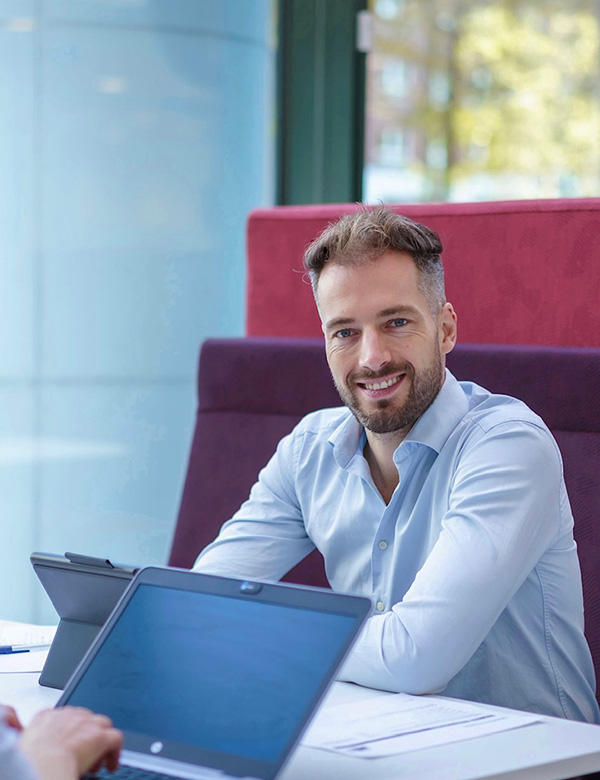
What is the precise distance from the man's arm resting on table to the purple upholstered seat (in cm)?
29

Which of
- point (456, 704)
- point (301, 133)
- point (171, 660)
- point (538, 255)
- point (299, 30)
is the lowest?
point (456, 704)

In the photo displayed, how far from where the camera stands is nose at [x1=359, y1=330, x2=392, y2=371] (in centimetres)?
196

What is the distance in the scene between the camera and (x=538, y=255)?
7.72ft

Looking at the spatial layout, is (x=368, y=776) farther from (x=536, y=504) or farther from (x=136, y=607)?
(x=536, y=504)

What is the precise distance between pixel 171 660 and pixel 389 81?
297 cm

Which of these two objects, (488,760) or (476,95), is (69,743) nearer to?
(488,760)

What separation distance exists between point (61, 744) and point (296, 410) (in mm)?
1375

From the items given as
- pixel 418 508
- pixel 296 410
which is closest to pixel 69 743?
pixel 418 508

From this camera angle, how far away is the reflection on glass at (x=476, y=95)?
3.95 metres

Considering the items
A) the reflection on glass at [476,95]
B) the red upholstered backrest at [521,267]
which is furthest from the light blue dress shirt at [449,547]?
the reflection on glass at [476,95]

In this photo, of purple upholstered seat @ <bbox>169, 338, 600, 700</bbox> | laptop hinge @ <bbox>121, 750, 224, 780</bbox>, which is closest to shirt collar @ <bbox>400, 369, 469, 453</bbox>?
purple upholstered seat @ <bbox>169, 338, 600, 700</bbox>

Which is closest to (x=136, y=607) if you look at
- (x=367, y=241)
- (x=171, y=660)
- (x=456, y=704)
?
(x=171, y=660)

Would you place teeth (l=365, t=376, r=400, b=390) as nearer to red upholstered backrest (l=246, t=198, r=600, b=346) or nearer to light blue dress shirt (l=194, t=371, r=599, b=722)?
light blue dress shirt (l=194, t=371, r=599, b=722)

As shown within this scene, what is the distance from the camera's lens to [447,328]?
2086 mm
